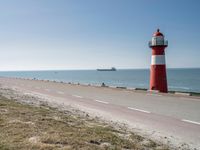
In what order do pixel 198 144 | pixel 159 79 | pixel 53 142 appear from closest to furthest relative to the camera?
pixel 53 142, pixel 198 144, pixel 159 79

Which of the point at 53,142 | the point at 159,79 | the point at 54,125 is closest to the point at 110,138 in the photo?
the point at 53,142

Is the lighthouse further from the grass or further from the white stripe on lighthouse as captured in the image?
the grass

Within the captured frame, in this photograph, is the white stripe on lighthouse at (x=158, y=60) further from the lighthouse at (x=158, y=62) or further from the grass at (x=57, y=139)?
the grass at (x=57, y=139)

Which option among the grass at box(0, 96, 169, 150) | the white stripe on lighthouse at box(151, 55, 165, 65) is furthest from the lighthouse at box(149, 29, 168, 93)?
the grass at box(0, 96, 169, 150)

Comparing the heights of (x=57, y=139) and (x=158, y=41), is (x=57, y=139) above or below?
below

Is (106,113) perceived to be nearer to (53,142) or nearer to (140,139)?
(140,139)

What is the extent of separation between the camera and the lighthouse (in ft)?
78.6

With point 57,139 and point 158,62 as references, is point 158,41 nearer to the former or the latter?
point 158,62

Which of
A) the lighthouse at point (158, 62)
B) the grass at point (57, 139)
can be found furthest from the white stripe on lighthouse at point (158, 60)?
the grass at point (57, 139)

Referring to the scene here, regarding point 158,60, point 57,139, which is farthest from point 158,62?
point 57,139

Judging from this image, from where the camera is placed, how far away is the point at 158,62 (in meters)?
23.9

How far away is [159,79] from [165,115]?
1279 cm

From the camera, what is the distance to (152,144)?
682 centimetres

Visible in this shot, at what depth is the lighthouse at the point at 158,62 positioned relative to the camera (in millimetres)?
23953
